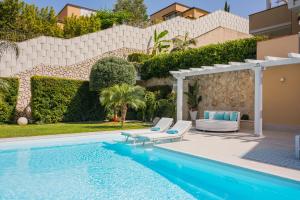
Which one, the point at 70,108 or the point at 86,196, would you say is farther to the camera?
the point at 70,108

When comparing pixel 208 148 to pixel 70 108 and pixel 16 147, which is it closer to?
pixel 16 147

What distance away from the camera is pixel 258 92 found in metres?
14.2

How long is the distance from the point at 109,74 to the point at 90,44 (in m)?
6.27

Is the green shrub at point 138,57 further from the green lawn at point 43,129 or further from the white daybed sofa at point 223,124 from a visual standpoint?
the white daybed sofa at point 223,124

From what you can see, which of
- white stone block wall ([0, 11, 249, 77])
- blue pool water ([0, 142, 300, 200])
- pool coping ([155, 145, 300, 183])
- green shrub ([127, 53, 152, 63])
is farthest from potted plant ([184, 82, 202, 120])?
pool coping ([155, 145, 300, 183])

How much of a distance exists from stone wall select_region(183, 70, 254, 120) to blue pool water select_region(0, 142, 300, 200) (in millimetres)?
9974

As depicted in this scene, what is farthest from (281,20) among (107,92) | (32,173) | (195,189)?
(32,173)

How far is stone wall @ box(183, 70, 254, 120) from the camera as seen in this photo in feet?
61.1

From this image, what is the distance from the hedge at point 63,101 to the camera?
2064cm

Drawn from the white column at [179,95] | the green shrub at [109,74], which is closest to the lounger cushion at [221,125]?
the white column at [179,95]

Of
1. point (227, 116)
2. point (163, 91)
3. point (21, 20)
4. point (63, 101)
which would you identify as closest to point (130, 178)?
point (227, 116)

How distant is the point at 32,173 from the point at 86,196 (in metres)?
2.82

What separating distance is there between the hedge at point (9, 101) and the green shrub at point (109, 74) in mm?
5602

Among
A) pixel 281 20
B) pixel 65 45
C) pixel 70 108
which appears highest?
pixel 281 20
